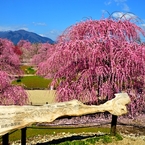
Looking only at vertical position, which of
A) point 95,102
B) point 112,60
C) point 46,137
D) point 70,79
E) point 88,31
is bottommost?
point 46,137

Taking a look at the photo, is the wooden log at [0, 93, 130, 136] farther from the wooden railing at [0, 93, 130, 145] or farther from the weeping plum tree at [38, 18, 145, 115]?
the weeping plum tree at [38, 18, 145, 115]

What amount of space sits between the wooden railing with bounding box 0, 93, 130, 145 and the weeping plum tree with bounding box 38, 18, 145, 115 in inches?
103

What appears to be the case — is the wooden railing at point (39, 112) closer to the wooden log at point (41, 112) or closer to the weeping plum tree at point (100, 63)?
the wooden log at point (41, 112)

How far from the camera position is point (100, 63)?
37.5 ft

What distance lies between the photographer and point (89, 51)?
443 inches

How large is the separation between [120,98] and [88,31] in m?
4.04

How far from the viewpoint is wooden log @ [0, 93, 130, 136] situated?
686cm

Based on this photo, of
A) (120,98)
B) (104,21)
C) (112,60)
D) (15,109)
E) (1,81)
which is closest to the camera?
(15,109)

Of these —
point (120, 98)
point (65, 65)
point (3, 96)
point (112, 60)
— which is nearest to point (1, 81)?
point (3, 96)

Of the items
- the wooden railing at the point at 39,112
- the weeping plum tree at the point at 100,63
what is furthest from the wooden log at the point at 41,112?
the weeping plum tree at the point at 100,63

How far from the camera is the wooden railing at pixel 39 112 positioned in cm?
686

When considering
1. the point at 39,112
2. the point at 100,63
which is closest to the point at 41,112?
the point at 39,112

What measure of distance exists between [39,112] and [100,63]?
15.3ft

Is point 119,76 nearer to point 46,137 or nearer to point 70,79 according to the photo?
point 70,79
